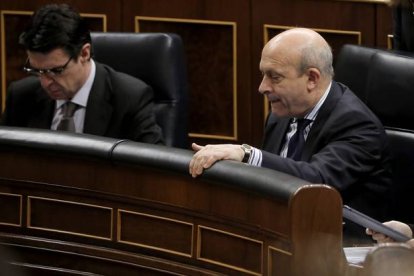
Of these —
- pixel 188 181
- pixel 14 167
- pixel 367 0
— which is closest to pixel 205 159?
pixel 188 181

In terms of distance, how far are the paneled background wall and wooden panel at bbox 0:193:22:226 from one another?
3.67 ft

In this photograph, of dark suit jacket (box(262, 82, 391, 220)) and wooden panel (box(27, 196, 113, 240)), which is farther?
wooden panel (box(27, 196, 113, 240))

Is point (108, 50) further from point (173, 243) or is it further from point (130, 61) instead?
point (173, 243)

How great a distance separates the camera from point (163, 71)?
8.43ft

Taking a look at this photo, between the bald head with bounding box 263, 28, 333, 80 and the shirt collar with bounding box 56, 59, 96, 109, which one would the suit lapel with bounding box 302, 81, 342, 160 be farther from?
the shirt collar with bounding box 56, 59, 96, 109

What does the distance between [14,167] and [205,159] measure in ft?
1.76

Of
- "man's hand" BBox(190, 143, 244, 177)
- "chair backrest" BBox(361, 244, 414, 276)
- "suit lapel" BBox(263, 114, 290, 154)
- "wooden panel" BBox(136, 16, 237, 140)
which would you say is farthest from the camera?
"wooden panel" BBox(136, 16, 237, 140)

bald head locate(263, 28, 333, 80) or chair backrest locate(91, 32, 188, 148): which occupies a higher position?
bald head locate(263, 28, 333, 80)

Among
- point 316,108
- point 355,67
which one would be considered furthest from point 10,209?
point 355,67

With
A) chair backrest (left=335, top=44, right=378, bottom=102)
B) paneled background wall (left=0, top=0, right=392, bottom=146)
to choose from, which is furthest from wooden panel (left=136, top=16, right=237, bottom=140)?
chair backrest (left=335, top=44, right=378, bottom=102)

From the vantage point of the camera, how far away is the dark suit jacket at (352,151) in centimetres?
206

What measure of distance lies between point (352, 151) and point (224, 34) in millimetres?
1280

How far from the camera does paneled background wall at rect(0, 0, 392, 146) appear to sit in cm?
315

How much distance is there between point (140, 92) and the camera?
249 centimetres
